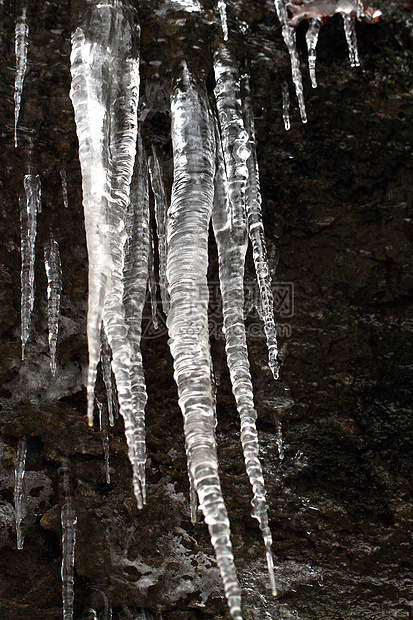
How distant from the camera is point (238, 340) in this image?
173 centimetres

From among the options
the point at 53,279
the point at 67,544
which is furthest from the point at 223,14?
the point at 67,544

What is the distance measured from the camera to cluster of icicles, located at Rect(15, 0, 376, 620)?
1.49 meters

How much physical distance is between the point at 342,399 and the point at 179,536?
1164mm

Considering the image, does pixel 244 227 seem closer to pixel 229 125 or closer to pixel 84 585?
pixel 229 125

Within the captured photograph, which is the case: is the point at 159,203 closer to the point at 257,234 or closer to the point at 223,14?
the point at 257,234

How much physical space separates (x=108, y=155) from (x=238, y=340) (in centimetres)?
75

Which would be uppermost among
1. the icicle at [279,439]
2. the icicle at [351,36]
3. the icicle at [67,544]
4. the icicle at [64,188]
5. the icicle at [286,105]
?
the icicle at [351,36]

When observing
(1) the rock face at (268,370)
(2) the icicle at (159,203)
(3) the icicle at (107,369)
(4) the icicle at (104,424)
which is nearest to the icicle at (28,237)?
(1) the rock face at (268,370)

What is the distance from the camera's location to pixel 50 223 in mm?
2266

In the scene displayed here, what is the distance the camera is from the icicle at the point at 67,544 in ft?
8.79

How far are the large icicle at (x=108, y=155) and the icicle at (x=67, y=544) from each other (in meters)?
1.28

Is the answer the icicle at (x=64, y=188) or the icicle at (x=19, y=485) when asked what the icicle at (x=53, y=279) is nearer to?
the icicle at (x=64, y=188)

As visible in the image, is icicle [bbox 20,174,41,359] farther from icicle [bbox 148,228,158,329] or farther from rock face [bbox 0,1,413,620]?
icicle [bbox 148,228,158,329]

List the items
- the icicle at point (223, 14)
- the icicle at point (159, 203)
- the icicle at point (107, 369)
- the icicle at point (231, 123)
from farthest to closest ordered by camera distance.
A: the icicle at point (107, 369) < the icicle at point (159, 203) < the icicle at point (231, 123) < the icicle at point (223, 14)
